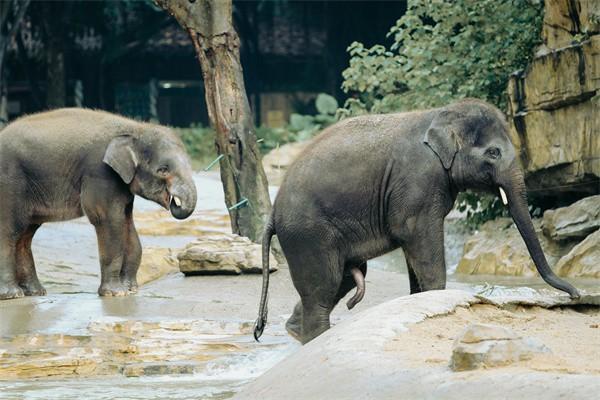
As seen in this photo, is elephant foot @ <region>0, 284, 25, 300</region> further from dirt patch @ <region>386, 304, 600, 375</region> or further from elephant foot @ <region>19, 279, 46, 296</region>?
dirt patch @ <region>386, 304, 600, 375</region>

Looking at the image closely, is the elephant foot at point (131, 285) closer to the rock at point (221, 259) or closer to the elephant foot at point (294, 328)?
the rock at point (221, 259)

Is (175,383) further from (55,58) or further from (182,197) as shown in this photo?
(55,58)

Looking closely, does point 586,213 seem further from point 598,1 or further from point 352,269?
point 352,269

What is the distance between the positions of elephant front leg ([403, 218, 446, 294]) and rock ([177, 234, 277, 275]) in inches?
146

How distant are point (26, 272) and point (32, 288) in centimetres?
17

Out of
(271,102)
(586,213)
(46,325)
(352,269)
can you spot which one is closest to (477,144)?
(352,269)

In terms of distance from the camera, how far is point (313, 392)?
20.0 feet

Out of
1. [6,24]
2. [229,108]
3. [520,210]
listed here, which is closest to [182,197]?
[229,108]

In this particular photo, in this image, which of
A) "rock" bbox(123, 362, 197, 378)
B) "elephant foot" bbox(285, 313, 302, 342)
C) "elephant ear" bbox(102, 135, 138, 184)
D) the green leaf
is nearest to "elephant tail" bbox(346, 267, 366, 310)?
"elephant foot" bbox(285, 313, 302, 342)

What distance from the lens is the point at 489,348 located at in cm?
572

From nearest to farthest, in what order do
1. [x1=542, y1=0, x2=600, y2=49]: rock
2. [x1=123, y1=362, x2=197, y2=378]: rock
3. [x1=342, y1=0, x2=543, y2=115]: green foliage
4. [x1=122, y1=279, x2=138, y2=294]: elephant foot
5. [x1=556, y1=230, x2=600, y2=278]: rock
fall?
1. [x1=123, y1=362, x2=197, y2=378]: rock
2. [x1=122, y1=279, x2=138, y2=294]: elephant foot
3. [x1=556, y1=230, x2=600, y2=278]: rock
4. [x1=542, y1=0, x2=600, y2=49]: rock
5. [x1=342, y1=0, x2=543, y2=115]: green foliage

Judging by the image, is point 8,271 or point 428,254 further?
point 8,271

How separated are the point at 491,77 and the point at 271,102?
1476 cm

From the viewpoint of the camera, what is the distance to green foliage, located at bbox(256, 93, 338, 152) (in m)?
27.0
